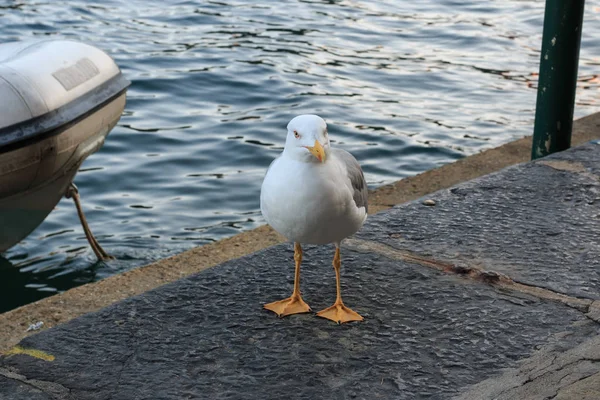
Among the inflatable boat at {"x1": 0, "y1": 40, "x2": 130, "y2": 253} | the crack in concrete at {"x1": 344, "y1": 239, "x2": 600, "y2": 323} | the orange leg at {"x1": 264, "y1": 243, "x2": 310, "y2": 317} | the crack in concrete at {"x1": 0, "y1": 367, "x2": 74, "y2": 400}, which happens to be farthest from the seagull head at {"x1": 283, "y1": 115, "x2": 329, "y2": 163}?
the inflatable boat at {"x1": 0, "y1": 40, "x2": 130, "y2": 253}

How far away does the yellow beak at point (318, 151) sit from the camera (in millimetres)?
1969

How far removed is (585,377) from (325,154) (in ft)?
2.31

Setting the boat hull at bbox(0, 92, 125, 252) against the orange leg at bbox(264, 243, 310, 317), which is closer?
the orange leg at bbox(264, 243, 310, 317)

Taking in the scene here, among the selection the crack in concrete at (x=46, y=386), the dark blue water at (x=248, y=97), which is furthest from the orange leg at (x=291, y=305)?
the dark blue water at (x=248, y=97)

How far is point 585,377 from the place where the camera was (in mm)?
1781

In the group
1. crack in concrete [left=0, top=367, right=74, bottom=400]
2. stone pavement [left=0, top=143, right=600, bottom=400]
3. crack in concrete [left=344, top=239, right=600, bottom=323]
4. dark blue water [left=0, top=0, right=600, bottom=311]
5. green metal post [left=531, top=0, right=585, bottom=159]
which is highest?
green metal post [left=531, top=0, right=585, bottom=159]

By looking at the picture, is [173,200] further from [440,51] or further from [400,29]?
[400,29]

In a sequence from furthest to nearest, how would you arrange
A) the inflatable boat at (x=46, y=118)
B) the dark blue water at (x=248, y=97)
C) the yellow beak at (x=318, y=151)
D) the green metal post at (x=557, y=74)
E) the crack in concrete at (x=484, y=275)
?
the dark blue water at (x=248, y=97) < the inflatable boat at (x=46, y=118) < the green metal post at (x=557, y=74) < the crack in concrete at (x=484, y=275) < the yellow beak at (x=318, y=151)

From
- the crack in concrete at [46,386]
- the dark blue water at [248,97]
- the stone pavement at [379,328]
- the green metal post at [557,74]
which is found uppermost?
the green metal post at [557,74]

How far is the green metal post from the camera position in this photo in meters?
3.56

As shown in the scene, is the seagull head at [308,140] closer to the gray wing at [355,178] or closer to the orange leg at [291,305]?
the gray wing at [355,178]

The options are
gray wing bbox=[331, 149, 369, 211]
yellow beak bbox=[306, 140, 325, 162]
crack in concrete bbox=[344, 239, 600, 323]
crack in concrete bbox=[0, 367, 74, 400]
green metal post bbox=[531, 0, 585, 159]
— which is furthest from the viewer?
green metal post bbox=[531, 0, 585, 159]

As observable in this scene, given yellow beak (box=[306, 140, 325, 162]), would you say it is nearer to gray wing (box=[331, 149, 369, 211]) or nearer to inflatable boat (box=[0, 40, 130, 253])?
gray wing (box=[331, 149, 369, 211])

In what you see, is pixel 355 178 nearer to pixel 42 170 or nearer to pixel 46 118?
pixel 46 118
